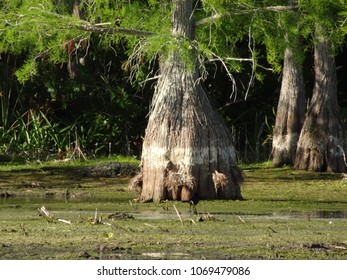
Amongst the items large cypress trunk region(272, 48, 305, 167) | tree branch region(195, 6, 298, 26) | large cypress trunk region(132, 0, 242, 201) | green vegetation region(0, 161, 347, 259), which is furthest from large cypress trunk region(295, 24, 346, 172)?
large cypress trunk region(132, 0, 242, 201)

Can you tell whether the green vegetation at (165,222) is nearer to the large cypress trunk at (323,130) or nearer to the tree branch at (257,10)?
the large cypress trunk at (323,130)

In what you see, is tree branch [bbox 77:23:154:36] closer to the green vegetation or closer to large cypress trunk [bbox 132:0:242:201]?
large cypress trunk [bbox 132:0:242:201]

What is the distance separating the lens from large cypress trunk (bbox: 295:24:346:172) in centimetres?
2328

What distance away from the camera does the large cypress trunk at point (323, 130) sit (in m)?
23.3

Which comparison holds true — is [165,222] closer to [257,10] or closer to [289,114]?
[257,10]

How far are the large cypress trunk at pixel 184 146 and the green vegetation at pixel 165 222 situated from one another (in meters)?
0.29

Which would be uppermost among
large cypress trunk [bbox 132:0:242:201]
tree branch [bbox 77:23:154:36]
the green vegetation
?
tree branch [bbox 77:23:154:36]

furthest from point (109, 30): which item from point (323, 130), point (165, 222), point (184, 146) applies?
point (323, 130)

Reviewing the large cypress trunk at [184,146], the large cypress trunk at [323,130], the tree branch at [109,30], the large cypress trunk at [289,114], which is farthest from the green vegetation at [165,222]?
the large cypress trunk at [289,114]

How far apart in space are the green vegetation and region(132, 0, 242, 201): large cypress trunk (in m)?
0.29

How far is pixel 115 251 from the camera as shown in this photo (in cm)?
1232

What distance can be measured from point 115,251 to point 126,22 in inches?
254

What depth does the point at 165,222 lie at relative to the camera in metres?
14.9

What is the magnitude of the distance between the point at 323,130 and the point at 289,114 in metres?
1.39
